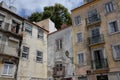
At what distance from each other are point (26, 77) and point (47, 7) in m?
25.6

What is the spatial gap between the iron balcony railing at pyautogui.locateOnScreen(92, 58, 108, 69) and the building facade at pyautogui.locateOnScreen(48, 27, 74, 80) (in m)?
3.35

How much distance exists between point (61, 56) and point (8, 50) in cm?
779

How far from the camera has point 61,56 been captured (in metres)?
21.7

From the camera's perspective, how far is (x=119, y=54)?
16.7 m

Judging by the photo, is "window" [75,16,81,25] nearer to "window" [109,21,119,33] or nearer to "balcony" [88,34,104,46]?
"balcony" [88,34,104,46]

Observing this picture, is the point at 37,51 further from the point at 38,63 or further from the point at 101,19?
the point at 101,19

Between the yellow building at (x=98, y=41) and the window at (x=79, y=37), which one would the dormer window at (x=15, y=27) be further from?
the window at (x=79, y=37)

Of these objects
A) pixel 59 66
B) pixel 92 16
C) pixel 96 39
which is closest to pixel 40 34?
pixel 59 66

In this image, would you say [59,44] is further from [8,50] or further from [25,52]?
[8,50]

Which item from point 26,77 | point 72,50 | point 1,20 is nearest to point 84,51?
point 72,50

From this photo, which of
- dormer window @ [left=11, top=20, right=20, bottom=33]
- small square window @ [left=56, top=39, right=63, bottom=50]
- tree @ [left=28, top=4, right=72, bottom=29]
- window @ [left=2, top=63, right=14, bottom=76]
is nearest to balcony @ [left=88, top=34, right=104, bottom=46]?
small square window @ [left=56, top=39, right=63, bottom=50]

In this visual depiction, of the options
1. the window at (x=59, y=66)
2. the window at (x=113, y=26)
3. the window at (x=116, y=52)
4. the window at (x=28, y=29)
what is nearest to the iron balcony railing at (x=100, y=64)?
the window at (x=116, y=52)

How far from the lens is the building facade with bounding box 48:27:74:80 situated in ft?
67.1

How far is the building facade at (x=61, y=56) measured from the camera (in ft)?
67.1
